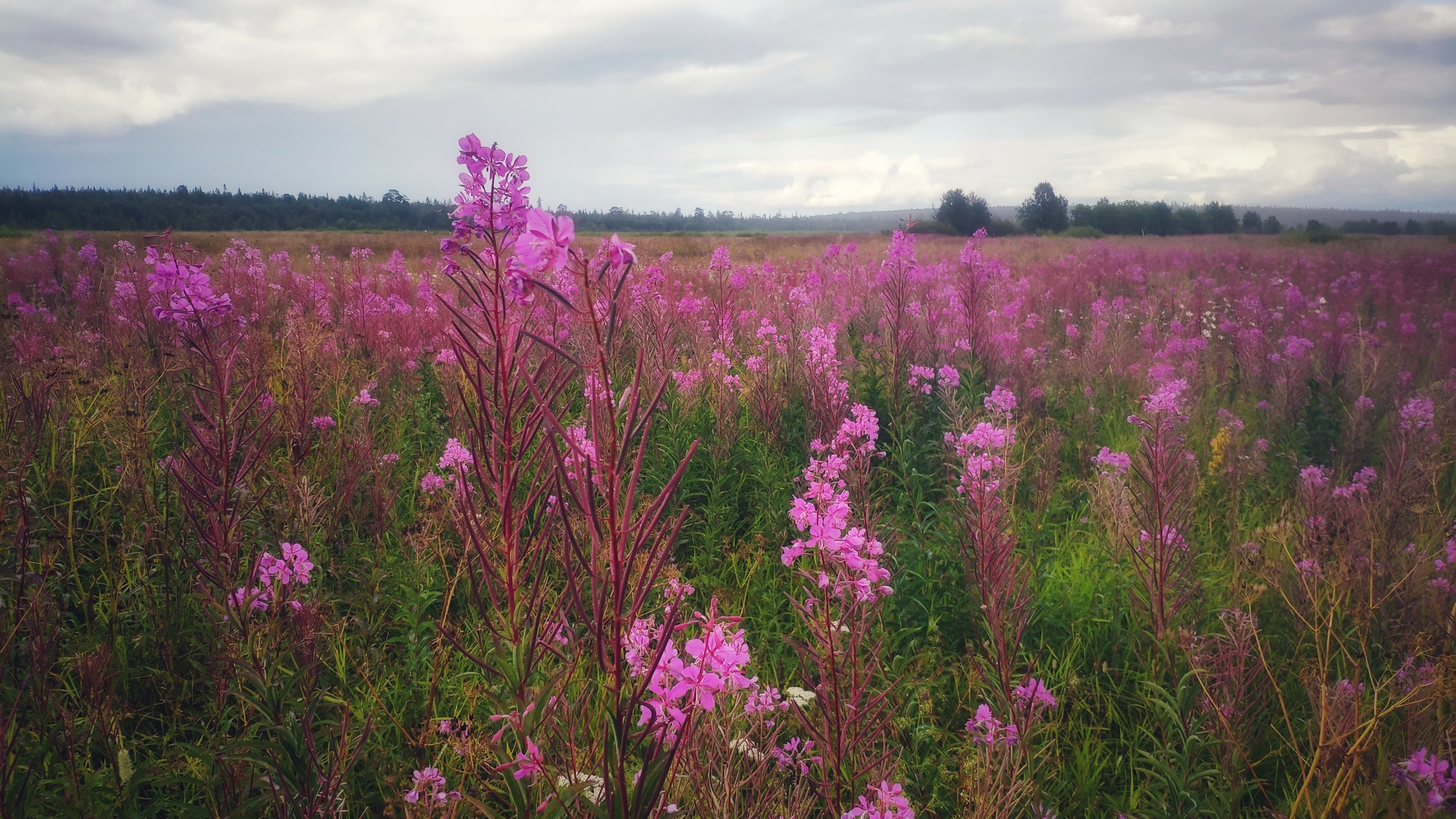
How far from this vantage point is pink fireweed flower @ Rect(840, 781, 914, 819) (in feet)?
4.67

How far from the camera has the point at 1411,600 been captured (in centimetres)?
263

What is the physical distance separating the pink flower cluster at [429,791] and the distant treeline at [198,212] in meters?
38.0

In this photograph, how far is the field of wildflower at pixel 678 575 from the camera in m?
1.40

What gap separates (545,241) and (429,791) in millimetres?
1689

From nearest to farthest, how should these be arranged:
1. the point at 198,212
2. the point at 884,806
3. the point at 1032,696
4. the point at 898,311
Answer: the point at 884,806
the point at 1032,696
the point at 898,311
the point at 198,212

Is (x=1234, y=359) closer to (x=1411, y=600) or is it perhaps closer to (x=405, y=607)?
(x=1411, y=600)

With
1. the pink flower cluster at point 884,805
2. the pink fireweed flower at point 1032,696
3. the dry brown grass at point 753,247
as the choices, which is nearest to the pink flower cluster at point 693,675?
the pink flower cluster at point 884,805

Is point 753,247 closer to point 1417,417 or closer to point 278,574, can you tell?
point 1417,417

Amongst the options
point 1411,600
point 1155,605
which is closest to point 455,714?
Result: point 1155,605

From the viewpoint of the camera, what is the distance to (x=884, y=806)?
1447mm

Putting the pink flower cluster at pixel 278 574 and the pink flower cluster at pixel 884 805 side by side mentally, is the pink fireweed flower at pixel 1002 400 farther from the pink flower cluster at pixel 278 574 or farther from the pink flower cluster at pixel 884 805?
the pink flower cluster at pixel 278 574

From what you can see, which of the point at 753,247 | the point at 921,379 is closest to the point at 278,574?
the point at 921,379

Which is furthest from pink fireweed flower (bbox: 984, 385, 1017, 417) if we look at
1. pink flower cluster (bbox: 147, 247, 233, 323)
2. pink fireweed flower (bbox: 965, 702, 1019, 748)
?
pink flower cluster (bbox: 147, 247, 233, 323)

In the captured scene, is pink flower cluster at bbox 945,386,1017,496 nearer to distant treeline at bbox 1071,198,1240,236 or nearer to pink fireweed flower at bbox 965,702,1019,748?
pink fireweed flower at bbox 965,702,1019,748
